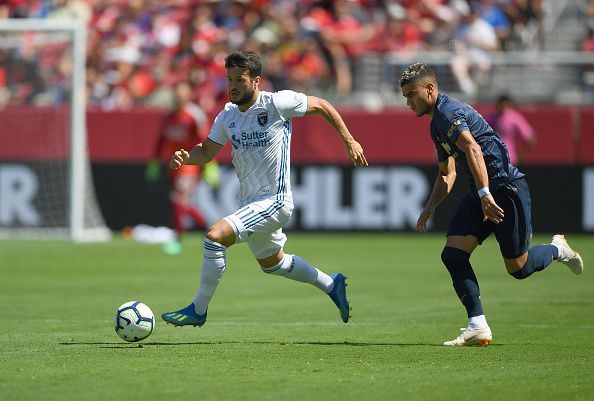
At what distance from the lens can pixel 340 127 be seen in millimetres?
10266

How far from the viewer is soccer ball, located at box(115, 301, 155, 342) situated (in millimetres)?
9641

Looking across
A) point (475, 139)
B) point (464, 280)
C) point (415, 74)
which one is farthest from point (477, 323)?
point (415, 74)

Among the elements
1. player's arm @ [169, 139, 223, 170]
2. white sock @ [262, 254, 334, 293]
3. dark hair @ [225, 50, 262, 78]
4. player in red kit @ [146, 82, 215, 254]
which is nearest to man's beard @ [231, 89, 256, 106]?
dark hair @ [225, 50, 262, 78]

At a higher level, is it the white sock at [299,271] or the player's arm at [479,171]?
the player's arm at [479,171]

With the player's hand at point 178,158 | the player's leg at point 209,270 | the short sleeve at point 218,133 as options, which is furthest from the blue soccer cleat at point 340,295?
the player's hand at point 178,158

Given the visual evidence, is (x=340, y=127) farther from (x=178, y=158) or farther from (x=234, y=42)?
(x=234, y=42)

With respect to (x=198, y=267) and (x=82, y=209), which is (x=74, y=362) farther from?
(x=82, y=209)

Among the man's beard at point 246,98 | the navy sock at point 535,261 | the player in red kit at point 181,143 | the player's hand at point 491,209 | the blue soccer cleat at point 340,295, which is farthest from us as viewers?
the player in red kit at point 181,143

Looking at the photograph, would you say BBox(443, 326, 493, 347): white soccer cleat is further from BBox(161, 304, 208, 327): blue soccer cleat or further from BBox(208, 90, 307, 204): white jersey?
BBox(161, 304, 208, 327): blue soccer cleat

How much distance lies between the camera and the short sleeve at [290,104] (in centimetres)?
1033

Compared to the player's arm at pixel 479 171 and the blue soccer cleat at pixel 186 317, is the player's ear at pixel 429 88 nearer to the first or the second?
the player's arm at pixel 479 171

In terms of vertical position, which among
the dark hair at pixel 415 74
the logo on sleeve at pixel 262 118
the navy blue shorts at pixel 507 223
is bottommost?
the navy blue shorts at pixel 507 223

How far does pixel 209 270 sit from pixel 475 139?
246 centimetres

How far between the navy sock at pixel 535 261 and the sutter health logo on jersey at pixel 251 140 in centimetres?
241
